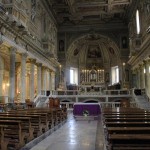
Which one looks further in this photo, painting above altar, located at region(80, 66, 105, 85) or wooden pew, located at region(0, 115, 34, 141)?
painting above altar, located at region(80, 66, 105, 85)

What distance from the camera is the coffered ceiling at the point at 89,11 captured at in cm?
2741

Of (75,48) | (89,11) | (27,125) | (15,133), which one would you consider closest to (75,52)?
(75,48)

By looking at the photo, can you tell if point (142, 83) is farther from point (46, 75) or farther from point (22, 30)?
point (22, 30)

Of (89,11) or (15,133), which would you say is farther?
(89,11)

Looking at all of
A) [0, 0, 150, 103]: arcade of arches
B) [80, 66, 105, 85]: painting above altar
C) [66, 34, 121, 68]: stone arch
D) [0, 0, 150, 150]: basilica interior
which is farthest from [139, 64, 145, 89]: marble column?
[80, 66, 105, 85]: painting above altar

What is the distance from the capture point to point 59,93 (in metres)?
27.7

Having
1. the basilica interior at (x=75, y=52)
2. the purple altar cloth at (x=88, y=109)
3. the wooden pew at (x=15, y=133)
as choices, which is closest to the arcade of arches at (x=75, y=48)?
the basilica interior at (x=75, y=52)

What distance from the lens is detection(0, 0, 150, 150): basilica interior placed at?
18859 millimetres

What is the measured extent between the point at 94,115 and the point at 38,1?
545 inches

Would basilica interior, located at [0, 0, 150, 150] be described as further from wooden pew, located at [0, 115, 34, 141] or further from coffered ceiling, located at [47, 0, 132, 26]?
wooden pew, located at [0, 115, 34, 141]

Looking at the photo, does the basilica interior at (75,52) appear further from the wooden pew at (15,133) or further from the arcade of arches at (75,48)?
the wooden pew at (15,133)

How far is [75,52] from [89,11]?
26.3 feet

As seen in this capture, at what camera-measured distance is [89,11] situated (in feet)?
98.3

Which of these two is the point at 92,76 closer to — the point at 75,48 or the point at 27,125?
the point at 75,48
